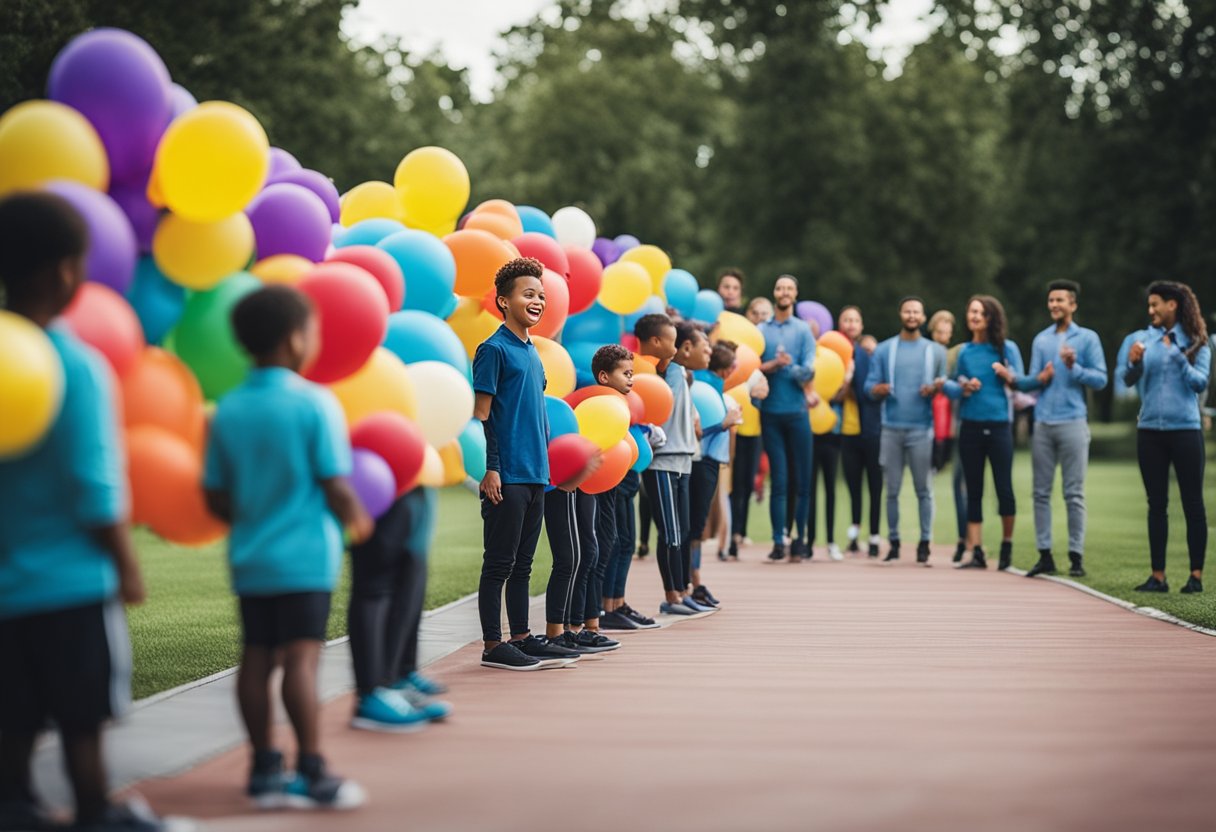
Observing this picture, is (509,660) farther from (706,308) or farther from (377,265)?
(706,308)

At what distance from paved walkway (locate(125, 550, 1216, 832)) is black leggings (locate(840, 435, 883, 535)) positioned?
16.6 feet

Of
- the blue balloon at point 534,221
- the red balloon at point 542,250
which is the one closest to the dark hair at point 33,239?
the red balloon at point 542,250

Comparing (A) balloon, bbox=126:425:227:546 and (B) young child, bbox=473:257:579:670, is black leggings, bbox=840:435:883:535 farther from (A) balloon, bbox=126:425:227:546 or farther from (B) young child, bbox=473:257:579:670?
(A) balloon, bbox=126:425:227:546

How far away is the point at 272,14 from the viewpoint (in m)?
25.2

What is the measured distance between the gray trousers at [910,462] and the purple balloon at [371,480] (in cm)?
840

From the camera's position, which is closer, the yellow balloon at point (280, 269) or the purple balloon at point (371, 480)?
the purple balloon at point (371, 480)

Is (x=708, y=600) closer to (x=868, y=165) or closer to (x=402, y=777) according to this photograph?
(x=402, y=777)

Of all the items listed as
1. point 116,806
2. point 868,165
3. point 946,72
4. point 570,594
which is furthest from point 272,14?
point 116,806

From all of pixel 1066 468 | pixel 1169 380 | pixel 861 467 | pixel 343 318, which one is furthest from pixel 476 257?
pixel 861 467

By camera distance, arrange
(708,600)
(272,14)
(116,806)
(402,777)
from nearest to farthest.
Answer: (116,806)
(402,777)
(708,600)
(272,14)

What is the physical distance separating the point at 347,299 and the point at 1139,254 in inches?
1274

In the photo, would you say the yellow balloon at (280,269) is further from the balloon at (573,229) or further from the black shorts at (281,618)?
the balloon at (573,229)

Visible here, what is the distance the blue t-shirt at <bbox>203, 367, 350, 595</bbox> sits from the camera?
439 cm

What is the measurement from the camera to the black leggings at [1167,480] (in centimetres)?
1048
